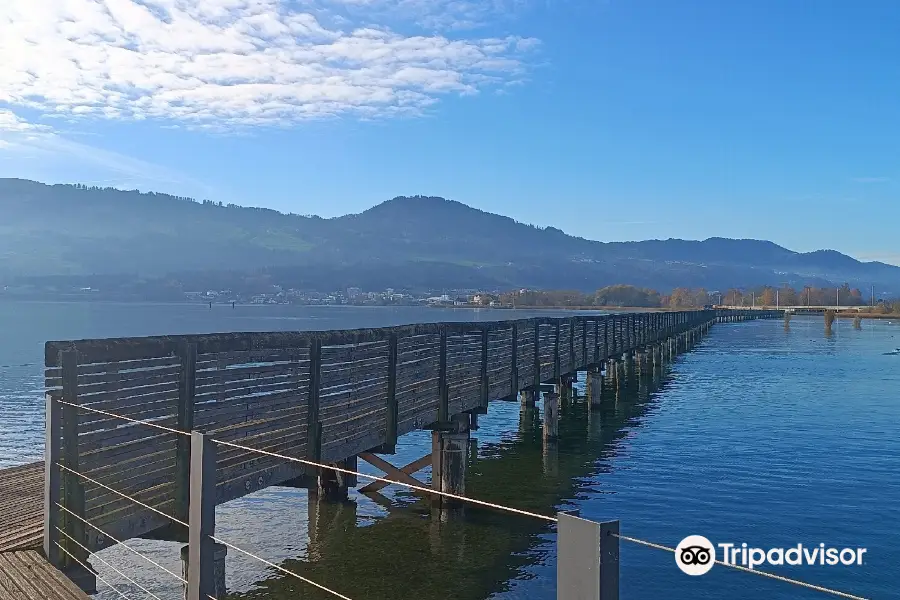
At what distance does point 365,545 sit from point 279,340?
487 cm

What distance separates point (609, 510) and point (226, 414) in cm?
966

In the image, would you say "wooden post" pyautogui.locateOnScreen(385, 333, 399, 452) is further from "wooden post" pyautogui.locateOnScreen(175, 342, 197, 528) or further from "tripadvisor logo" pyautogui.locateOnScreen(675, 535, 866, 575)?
"wooden post" pyautogui.locateOnScreen(175, 342, 197, 528)

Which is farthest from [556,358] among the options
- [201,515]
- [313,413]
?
[201,515]

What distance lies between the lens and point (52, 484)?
805cm

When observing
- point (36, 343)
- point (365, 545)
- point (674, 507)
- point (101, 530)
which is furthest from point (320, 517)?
point (36, 343)

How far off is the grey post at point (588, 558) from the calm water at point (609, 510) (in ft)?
28.3

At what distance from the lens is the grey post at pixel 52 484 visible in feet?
26.3

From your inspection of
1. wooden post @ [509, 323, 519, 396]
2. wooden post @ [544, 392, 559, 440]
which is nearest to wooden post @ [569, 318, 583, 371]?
wooden post @ [544, 392, 559, 440]

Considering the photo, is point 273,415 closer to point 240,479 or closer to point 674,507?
point 240,479

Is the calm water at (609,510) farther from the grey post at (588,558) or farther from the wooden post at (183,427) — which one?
the grey post at (588,558)

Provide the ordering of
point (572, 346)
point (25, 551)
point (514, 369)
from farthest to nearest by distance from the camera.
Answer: point (572, 346), point (514, 369), point (25, 551)

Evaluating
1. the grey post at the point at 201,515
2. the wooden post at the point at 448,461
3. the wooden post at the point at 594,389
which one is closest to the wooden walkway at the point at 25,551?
the grey post at the point at 201,515

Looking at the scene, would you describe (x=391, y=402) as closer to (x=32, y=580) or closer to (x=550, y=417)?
(x=32, y=580)

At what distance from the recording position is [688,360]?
65250mm
